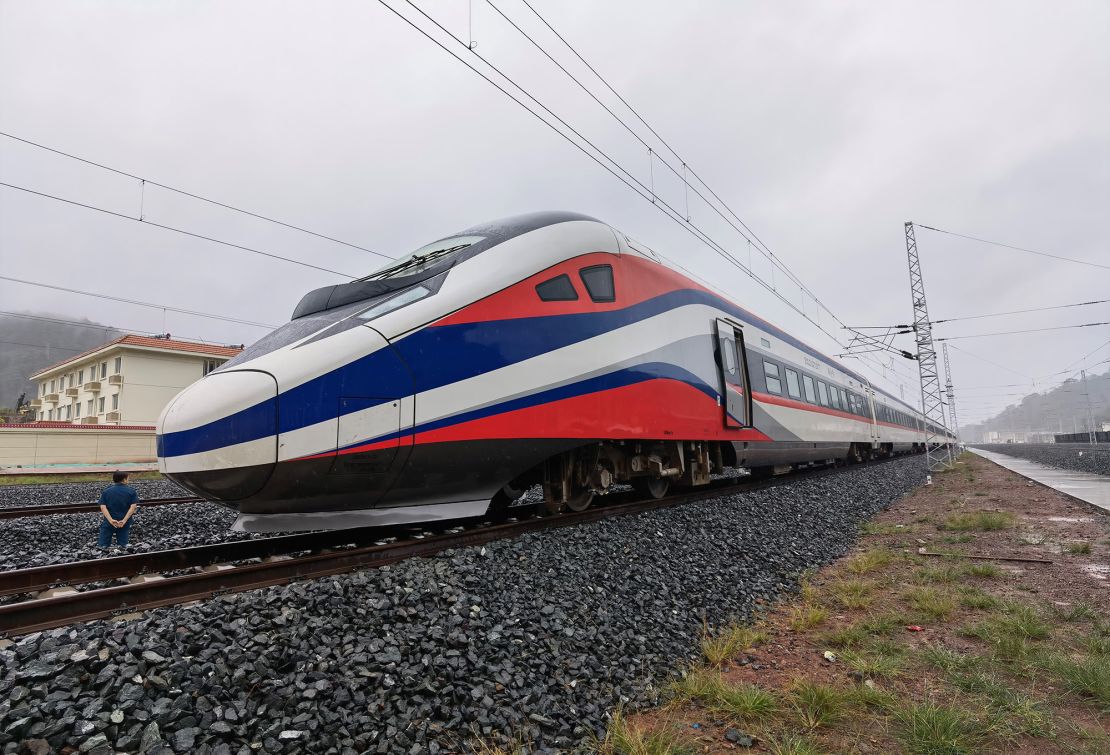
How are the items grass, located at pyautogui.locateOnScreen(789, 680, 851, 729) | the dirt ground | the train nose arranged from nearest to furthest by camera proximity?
the dirt ground → grass, located at pyautogui.locateOnScreen(789, 680, 851, 729) → the train nose

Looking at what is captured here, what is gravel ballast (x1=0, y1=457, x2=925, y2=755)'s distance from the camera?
2309 millimetres

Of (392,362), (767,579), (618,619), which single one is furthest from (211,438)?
(767,579)

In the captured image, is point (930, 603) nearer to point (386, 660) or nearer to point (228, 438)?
point (386, 660)

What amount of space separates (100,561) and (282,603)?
2222 millimetres

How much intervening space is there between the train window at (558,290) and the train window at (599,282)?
0.77 ft

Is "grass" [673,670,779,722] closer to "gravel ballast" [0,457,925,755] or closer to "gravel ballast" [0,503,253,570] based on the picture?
"gravel ballast" [0,457,925,755]

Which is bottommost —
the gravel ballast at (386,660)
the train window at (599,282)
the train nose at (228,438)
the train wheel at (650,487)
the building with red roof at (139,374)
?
the gravel ballast at (386,660)

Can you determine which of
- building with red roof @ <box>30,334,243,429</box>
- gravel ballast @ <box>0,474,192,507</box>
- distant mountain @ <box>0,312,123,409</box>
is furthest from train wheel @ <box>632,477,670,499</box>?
distant mountain @ <box>0,312,123,409</box>

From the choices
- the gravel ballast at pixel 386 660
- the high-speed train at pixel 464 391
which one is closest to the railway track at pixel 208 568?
the high-speed train at pixel 464 391

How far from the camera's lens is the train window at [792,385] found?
1190 cm

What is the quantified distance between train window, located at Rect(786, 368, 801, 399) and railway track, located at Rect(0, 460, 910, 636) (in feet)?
23.5

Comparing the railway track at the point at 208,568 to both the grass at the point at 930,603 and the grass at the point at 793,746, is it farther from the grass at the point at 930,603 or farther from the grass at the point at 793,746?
the grass at the point at 930,603

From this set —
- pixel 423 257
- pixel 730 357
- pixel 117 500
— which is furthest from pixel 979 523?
pixel 117 500

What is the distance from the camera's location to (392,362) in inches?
171
